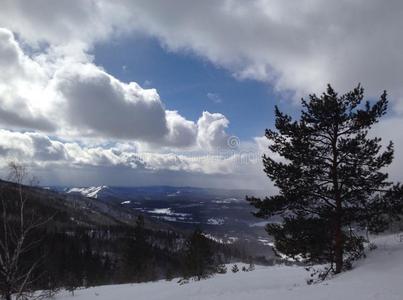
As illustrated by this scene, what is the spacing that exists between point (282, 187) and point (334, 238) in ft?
11.9

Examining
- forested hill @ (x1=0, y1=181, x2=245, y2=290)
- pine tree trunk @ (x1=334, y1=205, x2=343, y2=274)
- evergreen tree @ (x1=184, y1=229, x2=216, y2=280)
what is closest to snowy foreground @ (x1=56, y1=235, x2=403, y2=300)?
pine tree trunk @ (x1=334, y1=205, x2=343, y2=274)

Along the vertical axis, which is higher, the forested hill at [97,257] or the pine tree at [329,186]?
the pine tree at [329,186]

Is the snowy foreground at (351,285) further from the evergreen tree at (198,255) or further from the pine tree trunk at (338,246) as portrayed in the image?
the evergreen tree at (198,255)

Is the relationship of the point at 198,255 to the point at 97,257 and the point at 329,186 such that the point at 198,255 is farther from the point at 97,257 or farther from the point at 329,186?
the point at 97,257

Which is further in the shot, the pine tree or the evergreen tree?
the evergreen tree

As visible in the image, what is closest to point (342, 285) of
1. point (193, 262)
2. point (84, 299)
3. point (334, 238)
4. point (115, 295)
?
point (334, 238)

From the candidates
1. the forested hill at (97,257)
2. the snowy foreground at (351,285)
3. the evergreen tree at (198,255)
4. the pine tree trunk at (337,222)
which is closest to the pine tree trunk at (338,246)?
the pine tree trunk at (337,222)

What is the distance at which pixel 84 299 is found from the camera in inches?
1088

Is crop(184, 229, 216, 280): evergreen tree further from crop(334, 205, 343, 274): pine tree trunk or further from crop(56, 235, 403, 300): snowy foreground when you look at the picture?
crop(334, 205, 343, 274): pine tree trunk

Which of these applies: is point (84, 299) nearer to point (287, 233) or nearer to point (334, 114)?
point (287, 233)

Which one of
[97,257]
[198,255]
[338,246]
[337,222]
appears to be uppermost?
[337,222]

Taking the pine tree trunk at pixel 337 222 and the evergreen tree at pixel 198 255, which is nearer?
the pine tree trunk at pixel 337 222

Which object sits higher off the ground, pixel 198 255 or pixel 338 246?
pixel 338 246

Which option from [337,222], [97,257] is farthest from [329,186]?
[97,257]
